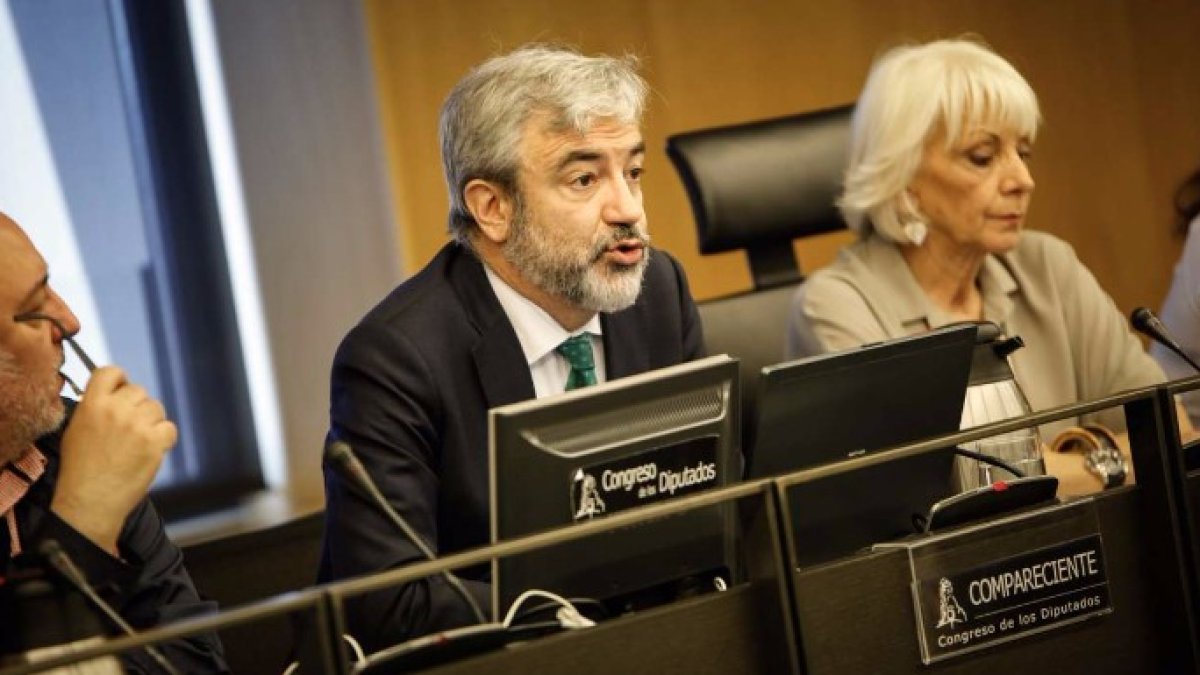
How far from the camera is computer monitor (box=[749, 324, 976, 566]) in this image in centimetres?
168

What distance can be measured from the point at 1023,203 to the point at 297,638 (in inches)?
59.8

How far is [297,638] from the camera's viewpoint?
5.57 ft

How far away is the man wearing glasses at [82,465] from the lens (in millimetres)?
1822

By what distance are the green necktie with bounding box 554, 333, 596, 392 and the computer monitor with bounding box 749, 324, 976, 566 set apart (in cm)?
52

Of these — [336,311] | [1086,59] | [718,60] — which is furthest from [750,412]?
[1086,59]

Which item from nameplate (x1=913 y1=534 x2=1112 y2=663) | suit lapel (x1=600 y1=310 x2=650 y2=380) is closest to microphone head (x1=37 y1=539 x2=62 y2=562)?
nameplate (x1=913 y1=534 x2=1112 y2=663)

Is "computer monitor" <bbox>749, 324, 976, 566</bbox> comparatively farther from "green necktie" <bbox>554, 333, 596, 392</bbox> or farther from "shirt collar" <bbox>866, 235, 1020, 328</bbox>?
"shirt collar" <bbox>866, 235, 1020, 328</bbox>

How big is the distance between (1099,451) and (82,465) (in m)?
1.31

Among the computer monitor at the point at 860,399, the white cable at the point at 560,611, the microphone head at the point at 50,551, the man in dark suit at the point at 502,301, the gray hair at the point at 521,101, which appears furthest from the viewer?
the gray hair at the point at 521,101

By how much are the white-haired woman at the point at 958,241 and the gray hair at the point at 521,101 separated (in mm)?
655

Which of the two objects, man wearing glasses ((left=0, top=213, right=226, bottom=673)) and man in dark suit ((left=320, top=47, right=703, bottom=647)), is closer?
man wearing glasses ((left=0, top=213, right=226, bottom=673))

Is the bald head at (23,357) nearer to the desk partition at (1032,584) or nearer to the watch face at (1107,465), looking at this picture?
the desk partition at (1032,584)

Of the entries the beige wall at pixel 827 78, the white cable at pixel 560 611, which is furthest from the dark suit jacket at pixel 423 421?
the beige wall at pixel 827 78

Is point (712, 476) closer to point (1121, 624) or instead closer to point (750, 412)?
point (1121, 624)
